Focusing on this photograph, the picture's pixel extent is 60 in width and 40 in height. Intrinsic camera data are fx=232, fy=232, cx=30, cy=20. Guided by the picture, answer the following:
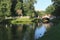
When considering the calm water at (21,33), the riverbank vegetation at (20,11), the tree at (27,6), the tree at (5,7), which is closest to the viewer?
the calm water at (21,33)

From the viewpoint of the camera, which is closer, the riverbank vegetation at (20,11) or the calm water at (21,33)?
the calm water at (21,33)

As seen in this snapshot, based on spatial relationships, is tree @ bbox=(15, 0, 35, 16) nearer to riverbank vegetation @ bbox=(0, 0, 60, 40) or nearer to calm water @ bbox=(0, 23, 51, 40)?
riverbank vegetation @ bbox=(0, 0, 60, 40)

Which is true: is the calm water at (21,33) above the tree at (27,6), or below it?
above

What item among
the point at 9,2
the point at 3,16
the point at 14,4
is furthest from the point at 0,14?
the point at 14,4

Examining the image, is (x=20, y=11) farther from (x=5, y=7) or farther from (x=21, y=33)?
(x=21, y=33)

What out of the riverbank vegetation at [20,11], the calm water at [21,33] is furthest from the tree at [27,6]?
the calm water at [21,33]

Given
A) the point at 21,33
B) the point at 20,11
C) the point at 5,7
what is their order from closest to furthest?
1. the point at 21,33
2. the point at 5,7
3. the point at 20,11

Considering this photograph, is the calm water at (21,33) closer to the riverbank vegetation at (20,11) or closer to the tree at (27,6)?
the riverbank vegetation at (20,11)

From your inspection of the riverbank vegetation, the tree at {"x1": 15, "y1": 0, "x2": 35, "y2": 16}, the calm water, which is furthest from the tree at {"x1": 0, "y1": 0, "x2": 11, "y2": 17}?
the calm water

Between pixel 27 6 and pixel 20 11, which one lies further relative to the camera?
pixel 27 6

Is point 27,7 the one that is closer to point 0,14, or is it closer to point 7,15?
point 7,15

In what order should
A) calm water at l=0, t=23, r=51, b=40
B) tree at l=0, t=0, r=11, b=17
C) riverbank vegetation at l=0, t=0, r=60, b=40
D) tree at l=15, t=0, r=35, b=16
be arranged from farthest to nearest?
tree at l=15, t=0, r=35, b=16 < riverbank vegetation at l=0, t=0, r=60, b=40 < tree at l=0, t=0, r=11, b=17 < calm water at l=0, t=23, r=51, b=40

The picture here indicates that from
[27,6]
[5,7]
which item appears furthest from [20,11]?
[5,7]

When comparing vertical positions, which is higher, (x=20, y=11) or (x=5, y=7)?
(x=5, y=7)
